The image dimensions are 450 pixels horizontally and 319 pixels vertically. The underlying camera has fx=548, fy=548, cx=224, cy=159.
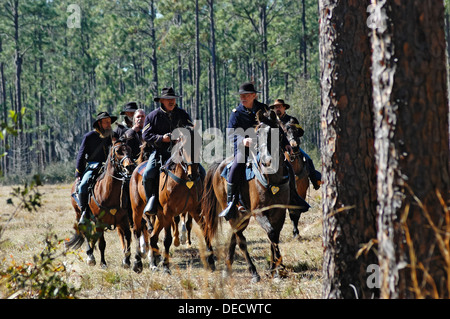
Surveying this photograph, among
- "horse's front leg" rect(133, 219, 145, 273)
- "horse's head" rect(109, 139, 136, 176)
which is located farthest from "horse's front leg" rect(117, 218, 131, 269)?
"horse's head" rect(109, 139, 136, 176)

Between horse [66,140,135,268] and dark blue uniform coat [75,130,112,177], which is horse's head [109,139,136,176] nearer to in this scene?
horse [66,140,135,268]

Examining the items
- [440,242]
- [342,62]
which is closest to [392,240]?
[440,242]

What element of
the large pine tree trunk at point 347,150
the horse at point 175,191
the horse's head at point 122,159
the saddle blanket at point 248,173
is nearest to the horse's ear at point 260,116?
the saddle blanket at point 248,173

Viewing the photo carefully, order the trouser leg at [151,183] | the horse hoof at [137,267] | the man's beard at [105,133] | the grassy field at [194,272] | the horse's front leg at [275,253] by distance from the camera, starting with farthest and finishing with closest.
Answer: the man's beard at [105,133] < the trouser leg at [151,183] < the horse hoof at [137,267] < the horse's front leg at [275,253] < the grassy field at [194,272]

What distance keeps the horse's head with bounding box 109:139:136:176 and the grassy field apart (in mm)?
1602

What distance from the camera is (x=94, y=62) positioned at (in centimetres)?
5806

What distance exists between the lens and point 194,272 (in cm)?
862

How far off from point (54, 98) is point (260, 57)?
86.5 ft

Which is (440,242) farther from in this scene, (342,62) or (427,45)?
(342,62)

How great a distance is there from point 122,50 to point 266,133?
47126mm

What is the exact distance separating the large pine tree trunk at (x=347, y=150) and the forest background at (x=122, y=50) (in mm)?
33388

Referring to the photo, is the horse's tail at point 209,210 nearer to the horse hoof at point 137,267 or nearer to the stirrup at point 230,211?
the stirrup at point 230,211

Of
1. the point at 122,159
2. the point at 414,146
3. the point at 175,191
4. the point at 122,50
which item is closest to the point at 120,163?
the point at 122,159

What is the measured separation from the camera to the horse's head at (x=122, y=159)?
9.84 meters
